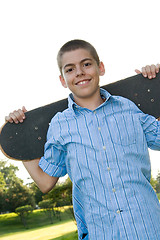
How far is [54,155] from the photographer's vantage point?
2.09 metres

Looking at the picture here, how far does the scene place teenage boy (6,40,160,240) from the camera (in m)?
1.77

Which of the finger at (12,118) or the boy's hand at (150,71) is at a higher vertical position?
the boy's hand at (150,71)

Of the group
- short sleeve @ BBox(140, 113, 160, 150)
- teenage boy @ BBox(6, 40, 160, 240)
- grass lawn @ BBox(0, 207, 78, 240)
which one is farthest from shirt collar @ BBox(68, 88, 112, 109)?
grass lawn @ BBox(0, 207, 78, 240)

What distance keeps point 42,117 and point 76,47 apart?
67 cm

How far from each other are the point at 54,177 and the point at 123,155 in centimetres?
59

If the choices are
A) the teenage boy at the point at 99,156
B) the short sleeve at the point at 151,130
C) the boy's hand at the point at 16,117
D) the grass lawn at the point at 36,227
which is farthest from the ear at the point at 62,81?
the grass lawn at the point at 36,227

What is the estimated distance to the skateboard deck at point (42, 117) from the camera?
2.44 meters

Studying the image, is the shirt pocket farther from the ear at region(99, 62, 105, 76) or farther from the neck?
the ear at region(99, 62, 105, 76)

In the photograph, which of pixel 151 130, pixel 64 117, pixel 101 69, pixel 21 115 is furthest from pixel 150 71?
pixel 21 115

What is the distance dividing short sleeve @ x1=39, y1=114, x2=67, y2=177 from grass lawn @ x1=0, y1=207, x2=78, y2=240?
2974 cm

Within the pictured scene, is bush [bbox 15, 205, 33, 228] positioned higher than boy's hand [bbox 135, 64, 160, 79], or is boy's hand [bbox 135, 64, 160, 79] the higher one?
boy's hand [bbox 135, 64, 160, 79]

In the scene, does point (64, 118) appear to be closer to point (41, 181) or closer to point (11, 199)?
point (41, 181)

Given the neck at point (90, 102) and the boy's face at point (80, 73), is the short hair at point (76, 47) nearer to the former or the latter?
the boy's face at point (80, 73)

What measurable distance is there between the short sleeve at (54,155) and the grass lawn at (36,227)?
29.7 meters
